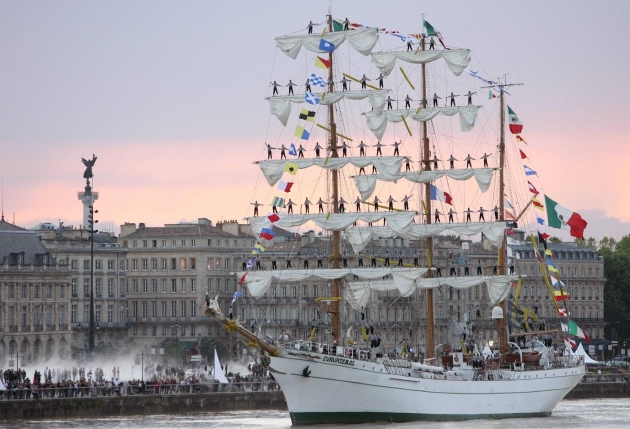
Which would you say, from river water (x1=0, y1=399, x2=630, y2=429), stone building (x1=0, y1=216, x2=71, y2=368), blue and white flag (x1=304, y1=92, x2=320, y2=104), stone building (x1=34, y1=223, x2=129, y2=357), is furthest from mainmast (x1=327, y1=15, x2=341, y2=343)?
stone building (x1=34, y1=223, x2=129, y2=357)

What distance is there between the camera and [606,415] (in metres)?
92.7

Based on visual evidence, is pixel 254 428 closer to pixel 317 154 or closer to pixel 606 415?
pixel 317 154

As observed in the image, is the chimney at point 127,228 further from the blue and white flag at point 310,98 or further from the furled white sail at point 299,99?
the blue and white flag at point 310,98

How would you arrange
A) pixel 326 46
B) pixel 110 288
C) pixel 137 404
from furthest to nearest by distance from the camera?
pixel 110 288
pixel 137 404
pixel 326 46

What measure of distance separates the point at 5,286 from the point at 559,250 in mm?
62975

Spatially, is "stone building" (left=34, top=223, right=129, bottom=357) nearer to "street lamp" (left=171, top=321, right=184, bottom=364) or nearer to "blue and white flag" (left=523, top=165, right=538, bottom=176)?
"street lamp" (left=171, top=321, right=184, bottom=364)

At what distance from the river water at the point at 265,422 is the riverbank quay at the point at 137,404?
1048 mm

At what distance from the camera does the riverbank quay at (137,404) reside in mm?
87812

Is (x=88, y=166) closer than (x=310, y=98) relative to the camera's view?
No

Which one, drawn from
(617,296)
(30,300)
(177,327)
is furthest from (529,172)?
(617,296)

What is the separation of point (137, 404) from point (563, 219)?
23.9m

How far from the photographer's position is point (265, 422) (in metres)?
86.7

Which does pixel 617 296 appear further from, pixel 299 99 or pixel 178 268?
pixel 299 99

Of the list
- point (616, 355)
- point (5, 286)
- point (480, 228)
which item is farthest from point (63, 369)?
point (616, 355)
